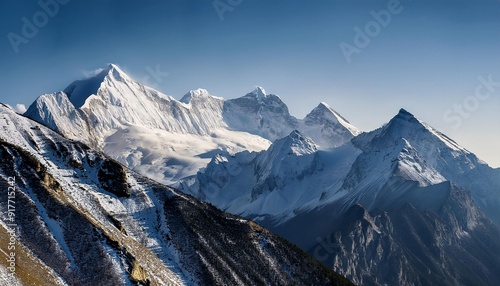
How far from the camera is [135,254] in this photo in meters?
148

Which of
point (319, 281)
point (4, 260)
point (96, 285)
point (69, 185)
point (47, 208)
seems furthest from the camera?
point (319, 281)

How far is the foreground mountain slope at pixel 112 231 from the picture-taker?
134750 mm

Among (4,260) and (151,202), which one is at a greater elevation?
(151,202)

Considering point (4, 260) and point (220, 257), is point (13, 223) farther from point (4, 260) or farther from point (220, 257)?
point (220, 257)

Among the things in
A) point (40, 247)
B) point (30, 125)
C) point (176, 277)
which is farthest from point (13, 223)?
point (30, 125)

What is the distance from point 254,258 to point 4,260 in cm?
7280

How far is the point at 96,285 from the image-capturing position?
429 feet

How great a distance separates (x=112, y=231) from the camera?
152375 millimetres

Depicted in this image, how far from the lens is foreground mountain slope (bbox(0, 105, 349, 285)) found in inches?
Answer: 5305

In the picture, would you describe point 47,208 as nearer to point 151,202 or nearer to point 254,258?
point 151,202

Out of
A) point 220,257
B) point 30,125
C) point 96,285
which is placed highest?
point 30,125

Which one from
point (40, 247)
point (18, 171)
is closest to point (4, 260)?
point (40, 247)

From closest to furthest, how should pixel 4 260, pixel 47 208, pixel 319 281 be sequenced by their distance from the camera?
pixel 4 260 → pixel 47 208 → pixel 319 281

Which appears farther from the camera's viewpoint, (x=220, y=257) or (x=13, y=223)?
(x=220, y=257)
